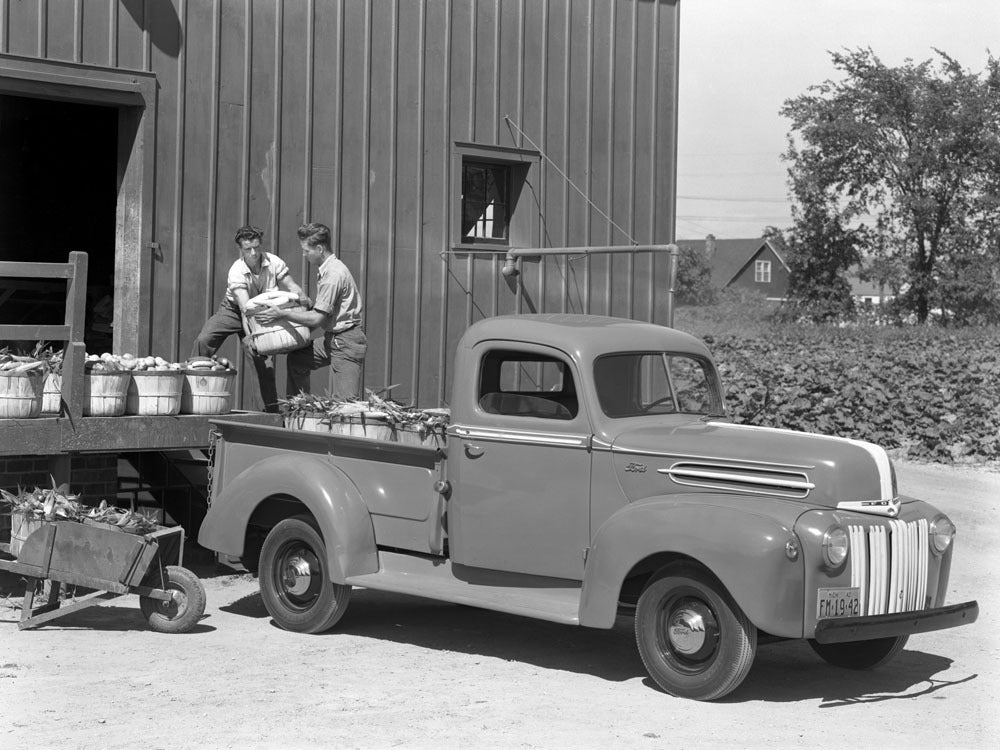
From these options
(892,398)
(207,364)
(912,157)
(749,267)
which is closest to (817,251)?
(912,157)

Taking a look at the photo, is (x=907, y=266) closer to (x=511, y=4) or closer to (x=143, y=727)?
(x=511, y=4)

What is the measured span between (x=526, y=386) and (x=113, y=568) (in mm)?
2528

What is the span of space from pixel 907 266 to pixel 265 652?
45448 millimetres

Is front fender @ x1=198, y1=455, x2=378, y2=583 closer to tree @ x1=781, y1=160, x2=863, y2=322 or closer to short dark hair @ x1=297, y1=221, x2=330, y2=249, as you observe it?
short dark hair @ x1=297, y1=221, x2=330, y2=249

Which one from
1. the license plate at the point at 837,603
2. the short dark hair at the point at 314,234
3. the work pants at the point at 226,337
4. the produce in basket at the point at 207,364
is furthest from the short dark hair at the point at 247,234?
the license plate at the point at 837,603

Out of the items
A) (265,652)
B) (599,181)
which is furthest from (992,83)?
(265,652)

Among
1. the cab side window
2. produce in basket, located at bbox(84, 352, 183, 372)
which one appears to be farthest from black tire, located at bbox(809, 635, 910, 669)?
produce in basket, located at bbox(84, 352, 183, 372)

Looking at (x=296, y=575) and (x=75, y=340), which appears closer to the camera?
(x=296, y=575)

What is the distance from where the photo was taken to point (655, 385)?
7215 millimetres

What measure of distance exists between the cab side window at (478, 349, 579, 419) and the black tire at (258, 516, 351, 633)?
1321 millimetres

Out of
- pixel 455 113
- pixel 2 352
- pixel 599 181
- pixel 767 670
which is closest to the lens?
pixel 767 670

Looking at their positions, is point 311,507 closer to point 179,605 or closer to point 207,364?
point 179,605

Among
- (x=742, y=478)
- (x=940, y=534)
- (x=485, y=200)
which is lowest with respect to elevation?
(x=940, y=534)

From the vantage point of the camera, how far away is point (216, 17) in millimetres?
10211
